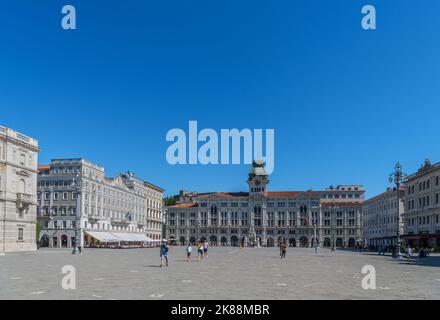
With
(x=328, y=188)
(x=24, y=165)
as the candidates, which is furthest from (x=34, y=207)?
(x=328, y=188)

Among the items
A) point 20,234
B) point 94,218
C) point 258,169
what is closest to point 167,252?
point 20,234

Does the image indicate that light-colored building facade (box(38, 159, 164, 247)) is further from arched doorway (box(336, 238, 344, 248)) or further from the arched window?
arched doorway (box(336, 238, 344, 248))

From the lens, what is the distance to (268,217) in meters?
153

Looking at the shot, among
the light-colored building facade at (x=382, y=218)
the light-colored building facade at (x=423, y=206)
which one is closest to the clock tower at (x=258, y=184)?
the light-colored building facade at (x=382, y=218)

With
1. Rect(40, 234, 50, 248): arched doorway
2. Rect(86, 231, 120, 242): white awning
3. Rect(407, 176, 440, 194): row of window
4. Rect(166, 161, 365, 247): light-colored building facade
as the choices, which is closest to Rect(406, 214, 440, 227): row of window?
Rect(407, 176, 440, 194): row of window

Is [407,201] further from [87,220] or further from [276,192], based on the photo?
[276,192]

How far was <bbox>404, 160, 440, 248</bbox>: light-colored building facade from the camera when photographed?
71688mm

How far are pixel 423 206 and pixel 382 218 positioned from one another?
32.8 metres

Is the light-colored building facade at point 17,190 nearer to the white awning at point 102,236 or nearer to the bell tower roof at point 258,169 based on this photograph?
the white awning at point 102,236

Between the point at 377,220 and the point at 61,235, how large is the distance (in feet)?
232

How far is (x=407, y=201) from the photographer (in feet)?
291

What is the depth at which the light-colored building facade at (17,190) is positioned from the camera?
56831mm
